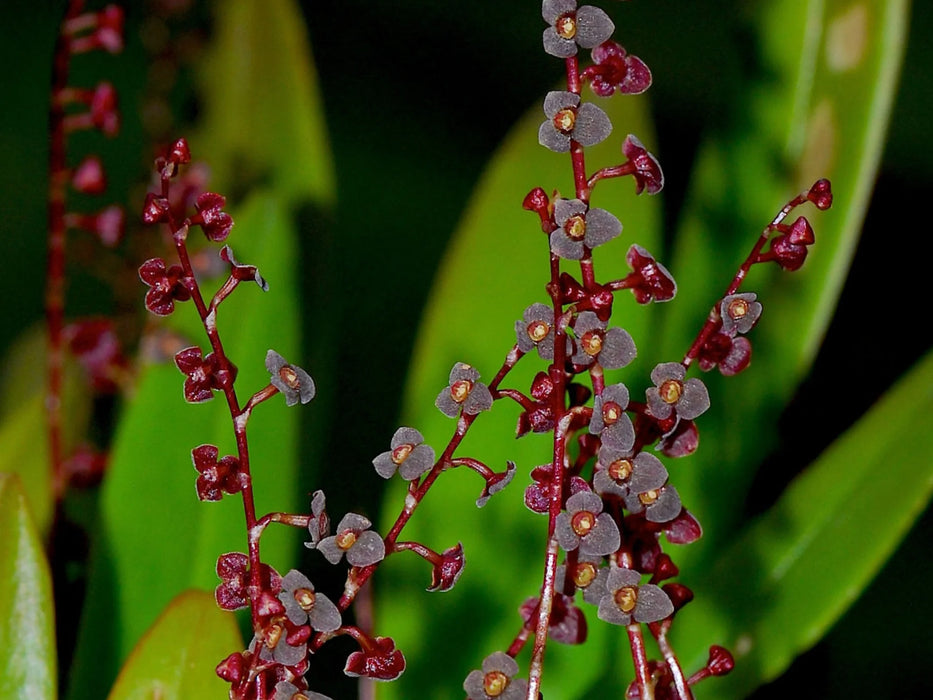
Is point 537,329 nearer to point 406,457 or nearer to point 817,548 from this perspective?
point 406,457

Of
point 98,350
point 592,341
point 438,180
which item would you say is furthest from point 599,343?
point 438,180

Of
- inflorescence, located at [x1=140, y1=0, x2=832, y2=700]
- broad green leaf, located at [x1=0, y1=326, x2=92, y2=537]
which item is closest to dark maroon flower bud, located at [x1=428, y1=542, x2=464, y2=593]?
inflorescence, located at [x1=140, y1=0, x2=832, y2=700]

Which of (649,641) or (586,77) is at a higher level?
(586,77)

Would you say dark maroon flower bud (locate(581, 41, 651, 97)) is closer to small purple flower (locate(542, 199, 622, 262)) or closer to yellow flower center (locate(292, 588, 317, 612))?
small purple flower (locate(542, 199, 622, 262))

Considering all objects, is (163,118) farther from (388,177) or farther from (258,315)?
(388,177)


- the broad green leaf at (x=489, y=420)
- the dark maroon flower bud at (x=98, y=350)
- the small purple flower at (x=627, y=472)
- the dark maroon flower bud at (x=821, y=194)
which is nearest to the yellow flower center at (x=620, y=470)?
the small purple flower at (x=627, y=472)

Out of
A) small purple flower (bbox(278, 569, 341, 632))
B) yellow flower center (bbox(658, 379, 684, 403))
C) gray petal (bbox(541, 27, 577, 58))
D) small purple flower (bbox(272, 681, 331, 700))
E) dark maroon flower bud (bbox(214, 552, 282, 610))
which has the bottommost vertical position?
small purple flower (bbox(272, 681, 331, 700))

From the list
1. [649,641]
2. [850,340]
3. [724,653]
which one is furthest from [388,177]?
[724,653]
